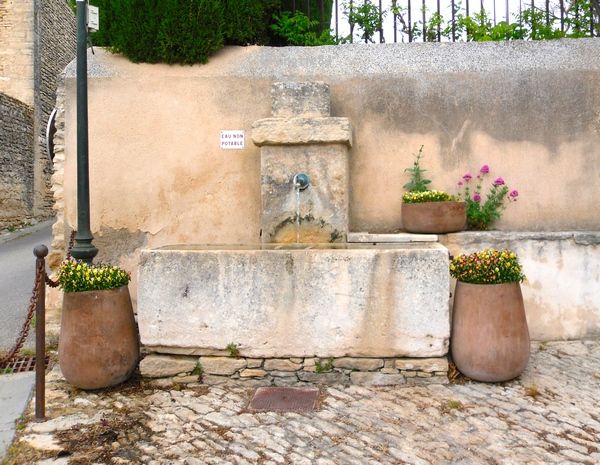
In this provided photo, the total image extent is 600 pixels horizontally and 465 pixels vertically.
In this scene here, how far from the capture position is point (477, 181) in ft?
14.8

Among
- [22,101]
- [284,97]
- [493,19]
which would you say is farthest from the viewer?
[22,101]

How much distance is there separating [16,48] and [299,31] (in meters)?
11.8

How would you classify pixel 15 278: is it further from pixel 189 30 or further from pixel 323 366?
pixel 323 366

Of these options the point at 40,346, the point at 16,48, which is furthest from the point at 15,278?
the point at 16,48

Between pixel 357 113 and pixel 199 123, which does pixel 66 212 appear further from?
pixel 357 113

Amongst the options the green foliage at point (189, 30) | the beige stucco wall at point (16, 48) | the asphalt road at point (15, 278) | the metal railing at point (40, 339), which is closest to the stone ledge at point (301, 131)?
the green foliage at point (189, 30)

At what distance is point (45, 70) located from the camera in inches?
571

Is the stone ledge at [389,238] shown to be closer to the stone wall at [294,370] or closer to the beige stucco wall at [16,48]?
→ the stone wall at [294,370]

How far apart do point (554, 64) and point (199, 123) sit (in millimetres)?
3269

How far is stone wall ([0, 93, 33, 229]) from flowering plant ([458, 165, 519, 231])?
11.2m

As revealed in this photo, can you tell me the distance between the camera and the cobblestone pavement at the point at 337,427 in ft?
8.20

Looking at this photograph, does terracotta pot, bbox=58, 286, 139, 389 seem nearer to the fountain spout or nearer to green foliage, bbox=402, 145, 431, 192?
the fountain spout

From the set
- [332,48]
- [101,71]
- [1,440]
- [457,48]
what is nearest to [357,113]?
[332,48]

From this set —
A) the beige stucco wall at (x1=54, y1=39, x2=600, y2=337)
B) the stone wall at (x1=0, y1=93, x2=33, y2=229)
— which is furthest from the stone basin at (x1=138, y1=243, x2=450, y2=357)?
the stone wall at (x1=0, y1=93, x2=33, y2=229)
